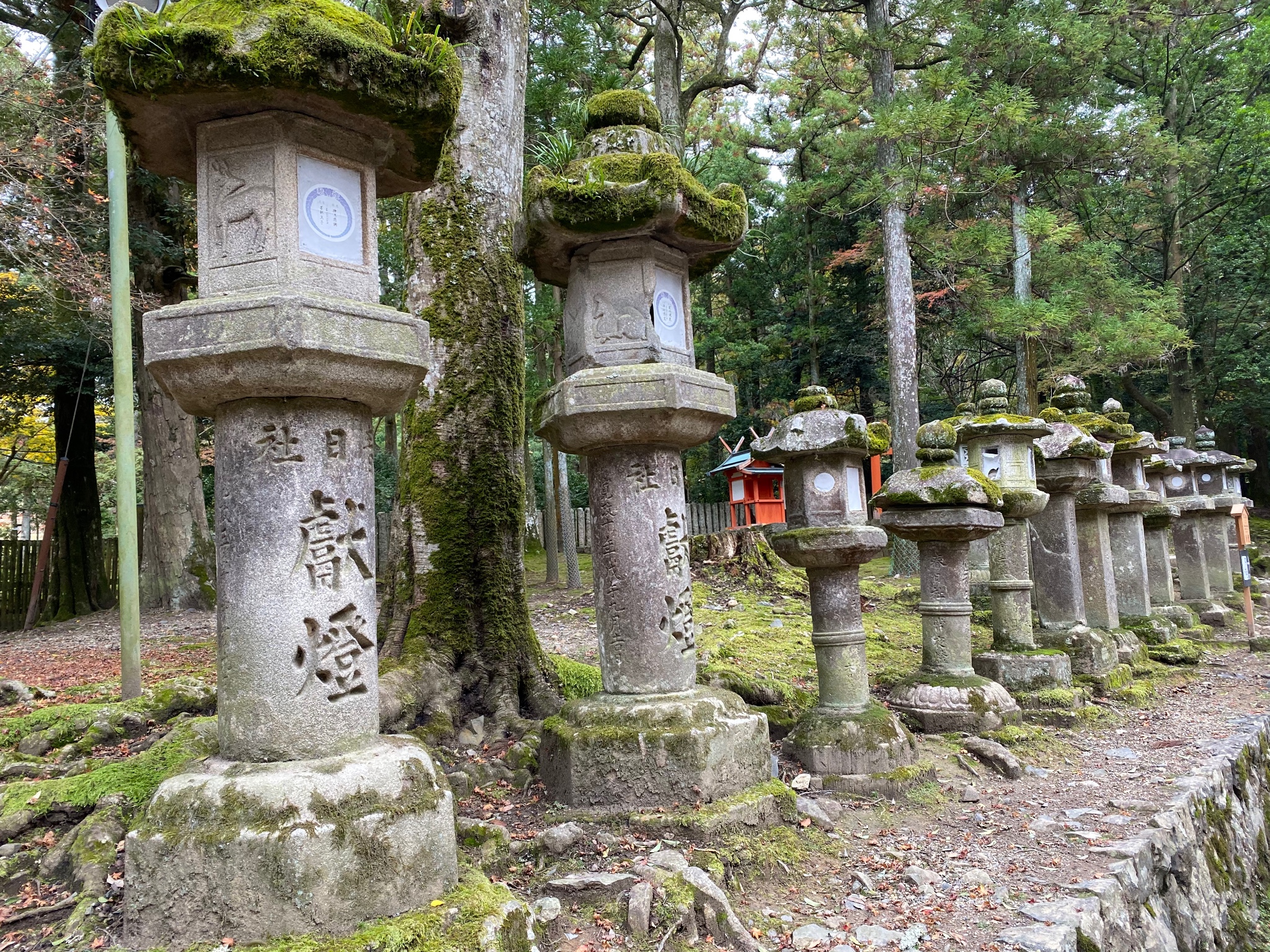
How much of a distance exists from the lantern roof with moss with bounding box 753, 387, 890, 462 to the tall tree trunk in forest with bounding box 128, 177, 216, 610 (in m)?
9.08

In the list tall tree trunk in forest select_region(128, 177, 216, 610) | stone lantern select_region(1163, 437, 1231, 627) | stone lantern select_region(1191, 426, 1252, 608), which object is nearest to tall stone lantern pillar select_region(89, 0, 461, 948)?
tall tree trunk in forest select_region(128, 177, 216, 610)

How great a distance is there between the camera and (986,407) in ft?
23.6

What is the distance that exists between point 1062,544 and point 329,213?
6722 mm

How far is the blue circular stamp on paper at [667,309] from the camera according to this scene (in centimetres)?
429

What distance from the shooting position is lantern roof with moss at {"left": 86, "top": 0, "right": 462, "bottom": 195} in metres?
2.70

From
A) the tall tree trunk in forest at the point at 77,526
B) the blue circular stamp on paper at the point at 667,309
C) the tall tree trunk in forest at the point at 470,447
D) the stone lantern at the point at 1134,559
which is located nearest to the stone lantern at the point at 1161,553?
the stone lantern at the point at 1134,559

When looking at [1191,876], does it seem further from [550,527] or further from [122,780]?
[550,527]

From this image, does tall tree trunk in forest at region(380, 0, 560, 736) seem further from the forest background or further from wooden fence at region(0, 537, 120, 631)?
wooden fence at region(0, 537, 120, 631)

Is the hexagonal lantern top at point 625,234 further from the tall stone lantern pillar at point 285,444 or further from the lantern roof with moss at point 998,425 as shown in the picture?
the lantern roof with moss at point 998,425

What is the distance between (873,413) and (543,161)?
63.5 feet

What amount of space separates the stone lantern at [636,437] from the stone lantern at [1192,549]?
955 centimetres

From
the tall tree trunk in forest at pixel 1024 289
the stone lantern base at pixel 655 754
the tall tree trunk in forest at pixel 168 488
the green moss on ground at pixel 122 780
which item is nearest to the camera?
the green moss on ground at pixel 122 780

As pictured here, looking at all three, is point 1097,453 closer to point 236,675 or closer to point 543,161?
point 543,161

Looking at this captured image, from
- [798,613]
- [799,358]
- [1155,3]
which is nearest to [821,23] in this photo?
[1155,3]
